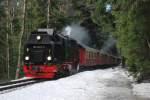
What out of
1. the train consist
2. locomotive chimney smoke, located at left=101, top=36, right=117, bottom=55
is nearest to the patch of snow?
the train consist

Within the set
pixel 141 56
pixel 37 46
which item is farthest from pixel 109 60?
pixel 141 56

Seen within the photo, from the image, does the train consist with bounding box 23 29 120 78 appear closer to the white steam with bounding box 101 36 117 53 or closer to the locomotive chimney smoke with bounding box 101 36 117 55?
the locomotive chimney smoke with bounding box 101 36 117 55

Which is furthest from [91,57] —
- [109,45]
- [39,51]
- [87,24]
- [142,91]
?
[142,91]

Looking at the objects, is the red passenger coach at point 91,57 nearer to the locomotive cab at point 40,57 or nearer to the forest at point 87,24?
the forest at point 87,24

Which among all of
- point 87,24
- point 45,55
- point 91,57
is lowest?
point 91,57

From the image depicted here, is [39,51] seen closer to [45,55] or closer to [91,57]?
[45,55]

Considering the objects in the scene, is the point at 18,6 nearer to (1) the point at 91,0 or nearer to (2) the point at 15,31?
(2) the point at 15,31

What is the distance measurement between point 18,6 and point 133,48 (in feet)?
146

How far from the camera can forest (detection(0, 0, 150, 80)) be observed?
21469 millimetres

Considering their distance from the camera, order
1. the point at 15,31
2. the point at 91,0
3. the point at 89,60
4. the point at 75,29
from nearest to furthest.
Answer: the point at 91,0, the point at 89,60, the point at 15,31, the point at 75,29

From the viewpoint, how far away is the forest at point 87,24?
845 inches

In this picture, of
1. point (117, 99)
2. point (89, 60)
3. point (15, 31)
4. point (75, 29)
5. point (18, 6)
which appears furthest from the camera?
point (75, 29)

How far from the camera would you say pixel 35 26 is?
5631cm

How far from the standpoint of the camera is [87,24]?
7462cm
